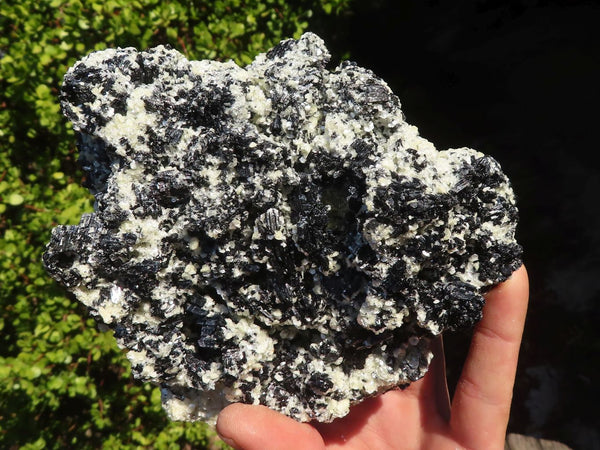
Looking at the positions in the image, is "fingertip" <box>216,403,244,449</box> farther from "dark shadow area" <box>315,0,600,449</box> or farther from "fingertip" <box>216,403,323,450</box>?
"dark shadow area" <box>315,0,600,449</box>

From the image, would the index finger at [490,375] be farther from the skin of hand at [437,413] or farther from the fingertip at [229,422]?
the fingertip at [229,422]

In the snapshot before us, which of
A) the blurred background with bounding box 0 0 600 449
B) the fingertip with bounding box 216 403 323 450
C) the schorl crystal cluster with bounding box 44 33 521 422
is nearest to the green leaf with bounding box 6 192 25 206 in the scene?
the blurred background with bounding box 0 0 600 449

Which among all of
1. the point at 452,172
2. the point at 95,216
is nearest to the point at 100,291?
the point at 95,216

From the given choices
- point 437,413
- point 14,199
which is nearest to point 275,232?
point 437,413

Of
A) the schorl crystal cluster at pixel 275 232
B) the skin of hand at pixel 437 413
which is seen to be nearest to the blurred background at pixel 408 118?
the schorl crystal cluster at pixel 275 232

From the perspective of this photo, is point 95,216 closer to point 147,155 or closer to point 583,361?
point 147,155

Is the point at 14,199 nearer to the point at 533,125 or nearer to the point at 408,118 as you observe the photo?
the point at 408,118

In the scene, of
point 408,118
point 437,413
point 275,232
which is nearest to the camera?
point 275,232
